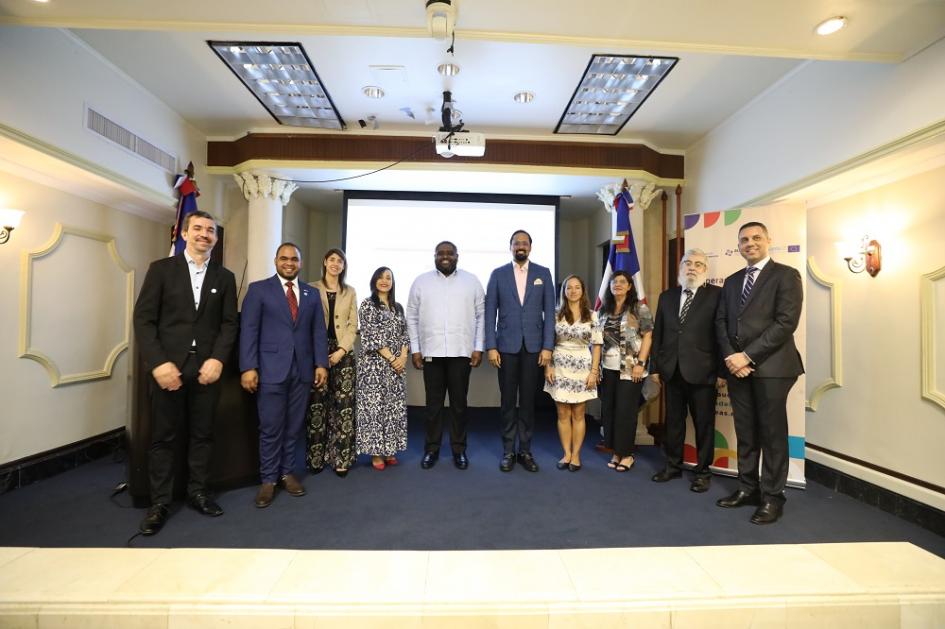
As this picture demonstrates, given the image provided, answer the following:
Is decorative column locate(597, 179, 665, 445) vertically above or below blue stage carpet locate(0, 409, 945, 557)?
above

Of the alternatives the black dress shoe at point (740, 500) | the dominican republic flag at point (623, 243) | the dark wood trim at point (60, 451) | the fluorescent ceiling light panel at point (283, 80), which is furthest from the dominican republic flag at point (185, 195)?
the black dress shoe at point (740, 500)

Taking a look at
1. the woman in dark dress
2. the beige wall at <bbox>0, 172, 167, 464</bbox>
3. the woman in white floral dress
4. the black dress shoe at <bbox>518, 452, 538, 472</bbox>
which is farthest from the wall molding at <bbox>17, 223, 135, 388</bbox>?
the woman in dark dress

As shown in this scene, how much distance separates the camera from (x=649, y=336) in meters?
2.88

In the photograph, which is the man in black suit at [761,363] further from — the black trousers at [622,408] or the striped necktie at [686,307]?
the black trousers at [622,408]

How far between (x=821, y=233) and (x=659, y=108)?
1.55 m

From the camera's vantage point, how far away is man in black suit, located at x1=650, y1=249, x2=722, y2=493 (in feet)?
8.61

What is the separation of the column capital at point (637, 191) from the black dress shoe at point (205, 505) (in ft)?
13.1

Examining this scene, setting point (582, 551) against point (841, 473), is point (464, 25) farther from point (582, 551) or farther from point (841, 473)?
point (841, 473)

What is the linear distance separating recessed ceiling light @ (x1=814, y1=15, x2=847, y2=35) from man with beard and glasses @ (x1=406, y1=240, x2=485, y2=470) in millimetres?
2246

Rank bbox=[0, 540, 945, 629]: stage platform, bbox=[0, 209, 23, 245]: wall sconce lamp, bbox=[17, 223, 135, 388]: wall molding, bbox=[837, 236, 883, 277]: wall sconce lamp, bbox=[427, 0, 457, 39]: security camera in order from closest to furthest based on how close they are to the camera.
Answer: bbox=[0, 540, 945, 629]: stage platform
bbox=[427, 0, 457, 39]: security camera
bbox=[0, 209, 23, 245]: wall sconce lamp
bbox=[837, 236, 883, 277]: wall sconce lamp
bbox=[17, 223, 135, 388]: wall molding

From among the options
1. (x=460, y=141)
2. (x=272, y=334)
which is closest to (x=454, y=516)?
(x=272, y=334)

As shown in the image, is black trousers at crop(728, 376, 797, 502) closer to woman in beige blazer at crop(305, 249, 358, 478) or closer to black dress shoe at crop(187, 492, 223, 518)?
woman in beige blazer at crop(305, 249, 358, 478)

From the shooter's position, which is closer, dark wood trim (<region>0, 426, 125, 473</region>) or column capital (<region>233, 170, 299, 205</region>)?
dark wood trim (<region>0, 426, 125, 473</region>)

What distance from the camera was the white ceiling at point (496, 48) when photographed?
195cm
